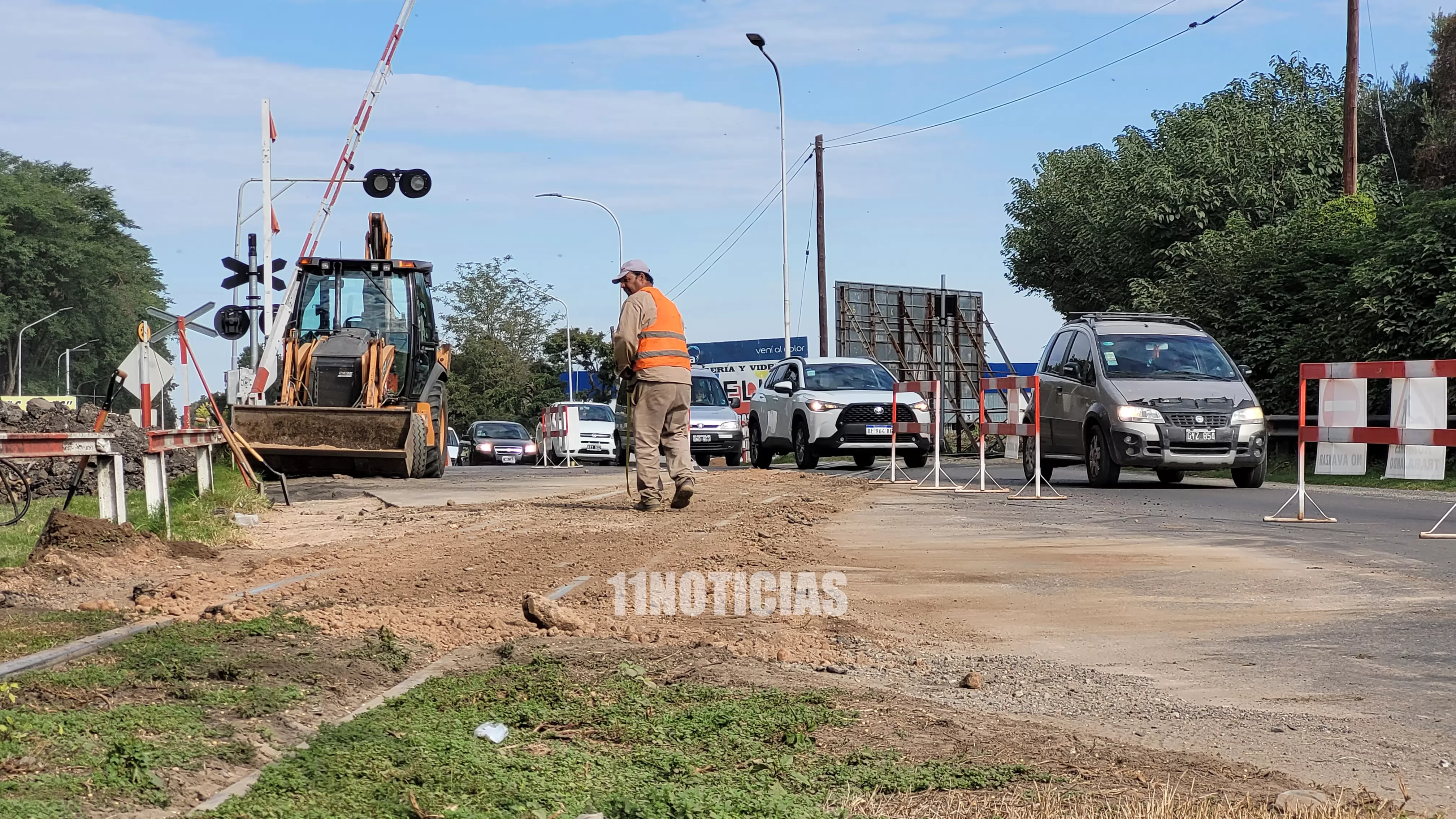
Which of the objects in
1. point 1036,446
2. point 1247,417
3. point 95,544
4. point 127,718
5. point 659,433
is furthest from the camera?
point 1247,417

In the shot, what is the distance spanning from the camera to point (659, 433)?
13.6m

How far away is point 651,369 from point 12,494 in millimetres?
6725

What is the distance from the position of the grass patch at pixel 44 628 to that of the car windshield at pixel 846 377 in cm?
1838

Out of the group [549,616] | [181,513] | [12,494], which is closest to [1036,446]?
[181,513]

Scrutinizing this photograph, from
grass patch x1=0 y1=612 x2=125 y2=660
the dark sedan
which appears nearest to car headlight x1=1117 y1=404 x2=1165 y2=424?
grass patch x1=0 y1=612 x2=125 y2=660

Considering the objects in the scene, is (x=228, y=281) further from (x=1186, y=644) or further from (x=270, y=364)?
(x=1186, y=644)

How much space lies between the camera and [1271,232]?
94.5 ft

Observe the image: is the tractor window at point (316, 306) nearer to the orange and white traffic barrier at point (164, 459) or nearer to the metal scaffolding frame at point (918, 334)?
the orange and white traffic barrier at point (164, 459)

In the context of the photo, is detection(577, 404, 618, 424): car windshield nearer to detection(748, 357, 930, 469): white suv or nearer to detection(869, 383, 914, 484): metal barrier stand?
detection(748, 357, 930, 469): white suv

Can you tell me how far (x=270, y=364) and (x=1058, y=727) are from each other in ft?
59.4

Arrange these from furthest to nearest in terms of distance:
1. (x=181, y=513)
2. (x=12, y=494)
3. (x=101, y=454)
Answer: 1. (x=12, y=494)
2. (x=181, y=513)
3. (x=101, y=454)

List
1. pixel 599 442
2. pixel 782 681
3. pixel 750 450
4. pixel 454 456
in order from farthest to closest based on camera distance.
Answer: pixel 454 456 → pixel 599 442 → pixel 750 450 → pixel 782 681

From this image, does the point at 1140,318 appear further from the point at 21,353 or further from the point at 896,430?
the point at 21,353

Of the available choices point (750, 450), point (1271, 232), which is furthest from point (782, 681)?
point (1271, 232)
